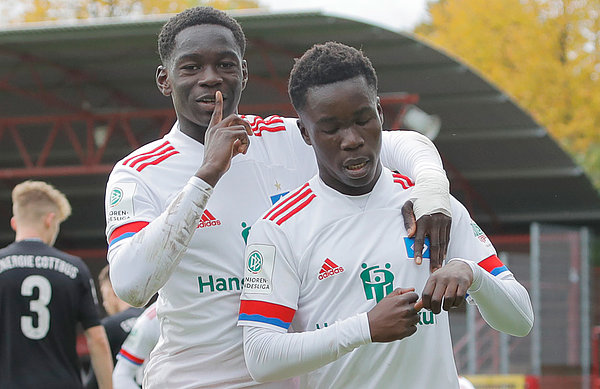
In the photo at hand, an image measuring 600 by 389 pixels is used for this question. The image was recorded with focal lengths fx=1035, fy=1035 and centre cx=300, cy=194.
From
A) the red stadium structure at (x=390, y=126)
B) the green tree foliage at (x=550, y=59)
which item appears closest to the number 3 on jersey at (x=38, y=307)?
the red stadium structure at (x=390, y=126)

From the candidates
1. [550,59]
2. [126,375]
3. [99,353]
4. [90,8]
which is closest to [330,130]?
[126,375]

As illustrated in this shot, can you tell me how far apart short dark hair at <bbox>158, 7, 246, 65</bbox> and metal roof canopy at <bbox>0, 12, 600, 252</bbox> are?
425 inches

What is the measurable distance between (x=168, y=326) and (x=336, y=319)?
70 centimetres

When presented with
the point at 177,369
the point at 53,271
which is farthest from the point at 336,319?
the point at 53,271

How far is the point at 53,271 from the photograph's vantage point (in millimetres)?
6656

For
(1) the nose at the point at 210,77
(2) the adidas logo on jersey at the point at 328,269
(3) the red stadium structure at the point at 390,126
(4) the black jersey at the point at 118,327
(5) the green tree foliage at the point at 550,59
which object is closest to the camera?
(2) the adidas logo on jersey at the point at 328,269

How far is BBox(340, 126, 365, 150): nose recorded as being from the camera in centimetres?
304

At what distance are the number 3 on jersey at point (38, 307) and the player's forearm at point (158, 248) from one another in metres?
3.68

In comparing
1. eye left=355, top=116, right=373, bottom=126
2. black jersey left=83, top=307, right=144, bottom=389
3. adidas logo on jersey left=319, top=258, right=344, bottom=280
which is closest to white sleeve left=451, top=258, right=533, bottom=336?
adidas logo on jersey left=319, top=258, right=344, bottom=280

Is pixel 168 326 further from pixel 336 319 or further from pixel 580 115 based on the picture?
pixel 580 115

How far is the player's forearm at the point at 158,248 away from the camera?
3049mm

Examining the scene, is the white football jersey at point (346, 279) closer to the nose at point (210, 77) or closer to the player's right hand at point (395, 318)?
the player's right hand at point (395, 318)

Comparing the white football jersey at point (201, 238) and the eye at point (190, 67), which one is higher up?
the eye at point (190, 67)

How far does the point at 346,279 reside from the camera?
303 centimetres
